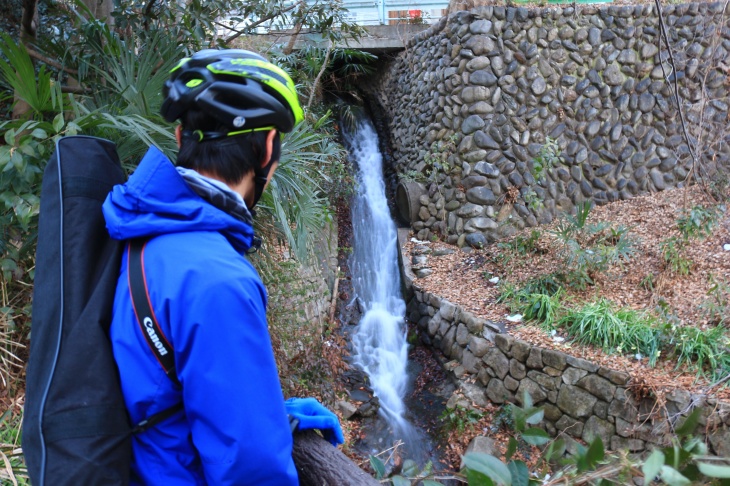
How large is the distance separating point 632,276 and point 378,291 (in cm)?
338

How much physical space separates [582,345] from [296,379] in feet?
9.41

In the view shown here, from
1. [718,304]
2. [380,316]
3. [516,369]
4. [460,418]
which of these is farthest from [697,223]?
[380,316]

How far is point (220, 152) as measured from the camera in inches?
48.3

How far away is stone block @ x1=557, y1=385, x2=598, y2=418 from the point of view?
17.3ft

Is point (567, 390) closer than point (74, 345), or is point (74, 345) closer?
point (74, 345)

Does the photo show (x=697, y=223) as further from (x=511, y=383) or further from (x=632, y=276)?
(x=511, y=383)

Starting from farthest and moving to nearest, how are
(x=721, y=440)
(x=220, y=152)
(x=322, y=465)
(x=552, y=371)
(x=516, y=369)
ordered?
(x=516, y=369) < (x=552, y=371) < (x=721, y=440) < (x=322, y=465) < (x=220, y=152)

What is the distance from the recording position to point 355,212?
898 cm

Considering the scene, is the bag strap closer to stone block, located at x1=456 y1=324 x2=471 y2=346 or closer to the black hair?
the black hair

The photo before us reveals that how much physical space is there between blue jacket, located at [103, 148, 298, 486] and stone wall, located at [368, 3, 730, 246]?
6.84 m

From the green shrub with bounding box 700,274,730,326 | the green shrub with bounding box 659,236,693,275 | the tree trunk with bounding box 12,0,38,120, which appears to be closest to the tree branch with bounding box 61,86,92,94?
the tree trunk with bounding box 12,0,38,120

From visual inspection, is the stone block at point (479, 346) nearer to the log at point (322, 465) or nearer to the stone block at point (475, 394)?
the stone block at point (475, 394)

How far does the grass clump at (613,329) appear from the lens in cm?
516

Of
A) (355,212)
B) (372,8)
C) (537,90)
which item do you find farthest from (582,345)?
(372,8)
